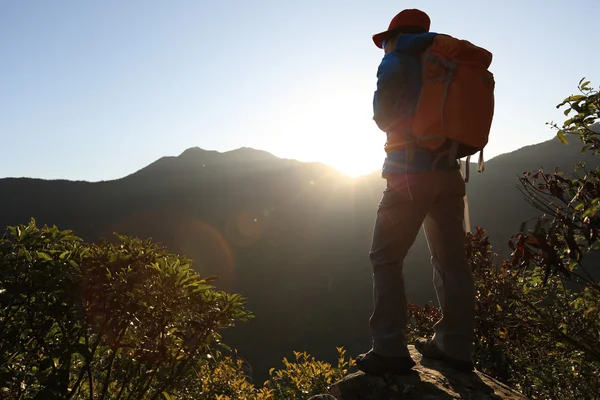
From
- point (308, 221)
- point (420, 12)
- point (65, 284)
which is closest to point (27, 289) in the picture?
point (65, 284)

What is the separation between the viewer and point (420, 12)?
304 cm

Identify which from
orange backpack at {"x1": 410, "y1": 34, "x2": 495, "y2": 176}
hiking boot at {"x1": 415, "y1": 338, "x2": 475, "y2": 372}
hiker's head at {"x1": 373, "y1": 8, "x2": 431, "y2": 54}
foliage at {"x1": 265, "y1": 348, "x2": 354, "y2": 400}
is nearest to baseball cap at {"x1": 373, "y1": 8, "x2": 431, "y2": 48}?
hiker's head at {"x1": 373, "y1": 8, "x2": 431, "y2": 54}

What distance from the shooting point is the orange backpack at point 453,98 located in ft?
8.68

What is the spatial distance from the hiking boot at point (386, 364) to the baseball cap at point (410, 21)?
7.67ft

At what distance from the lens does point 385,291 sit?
2807 mm

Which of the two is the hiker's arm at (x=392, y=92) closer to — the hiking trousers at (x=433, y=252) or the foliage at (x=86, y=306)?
the hiking trousers at (x=433, y=252)

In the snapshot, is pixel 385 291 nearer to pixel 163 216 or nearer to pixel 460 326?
pixel 460 326

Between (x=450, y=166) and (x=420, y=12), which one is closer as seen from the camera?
(x=450, y=166)

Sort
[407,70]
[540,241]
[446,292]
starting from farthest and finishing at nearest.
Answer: [446,292], [407,70], [540,241]

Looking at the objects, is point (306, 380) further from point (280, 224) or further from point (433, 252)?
point (280, 224)

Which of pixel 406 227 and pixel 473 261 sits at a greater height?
pixel 406 227

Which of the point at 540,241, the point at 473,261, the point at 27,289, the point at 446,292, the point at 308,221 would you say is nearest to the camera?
the point at 540,241

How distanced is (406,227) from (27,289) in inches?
89.6

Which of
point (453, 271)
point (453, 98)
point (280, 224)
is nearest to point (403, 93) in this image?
point (453, 98)
